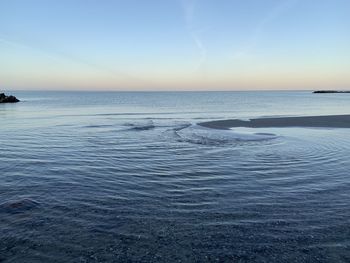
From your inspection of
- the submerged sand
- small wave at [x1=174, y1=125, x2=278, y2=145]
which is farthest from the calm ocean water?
the submerged sand

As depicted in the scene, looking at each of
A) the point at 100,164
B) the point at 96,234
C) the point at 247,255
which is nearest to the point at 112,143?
the point at 100,164

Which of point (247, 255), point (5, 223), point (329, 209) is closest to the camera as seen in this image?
point (247, 255)

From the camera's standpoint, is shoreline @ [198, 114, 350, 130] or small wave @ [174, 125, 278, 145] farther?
shoreline @ [198, 114, 350, 130]

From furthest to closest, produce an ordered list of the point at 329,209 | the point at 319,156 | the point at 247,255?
the point at 319,156, the point at 329,209, the point at 247,255

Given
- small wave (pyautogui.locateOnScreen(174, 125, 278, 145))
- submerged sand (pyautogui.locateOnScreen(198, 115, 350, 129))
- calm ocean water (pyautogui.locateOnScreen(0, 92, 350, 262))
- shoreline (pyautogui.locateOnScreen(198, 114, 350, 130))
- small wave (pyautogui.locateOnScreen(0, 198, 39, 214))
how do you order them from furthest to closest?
submerged sand (pyautogui.locateOnScreen(198, 115, 350, 129)) < shoreline (pyautogui.locateOnScreen(198, 114, 350, 130)) < small wave (pyautogui.locateOnScreen(174, 125, 278, 145)) < small wave (pyautogui.locateOnScreen(0, 198, 39, 214)) < calm ocean water (pyautogui.locateOnScreen(0, 92, 350, 262))

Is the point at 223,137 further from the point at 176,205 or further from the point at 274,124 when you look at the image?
the point at 176,205

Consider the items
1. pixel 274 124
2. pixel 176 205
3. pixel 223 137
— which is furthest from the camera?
pixel 274 124

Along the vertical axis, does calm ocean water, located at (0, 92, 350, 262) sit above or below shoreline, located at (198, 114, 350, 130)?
below

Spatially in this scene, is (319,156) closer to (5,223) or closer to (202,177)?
(202,177)

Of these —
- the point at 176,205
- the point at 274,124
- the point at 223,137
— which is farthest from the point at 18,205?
the point at 274,124

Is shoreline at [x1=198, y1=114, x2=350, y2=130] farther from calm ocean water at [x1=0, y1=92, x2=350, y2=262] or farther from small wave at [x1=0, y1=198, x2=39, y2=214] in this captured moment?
small wave at [x1=0, y1=198, x2=39, y2=214]

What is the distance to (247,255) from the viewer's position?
659 centimetres

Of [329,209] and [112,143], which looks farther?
[112,143]

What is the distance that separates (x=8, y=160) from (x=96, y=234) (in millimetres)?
10635
